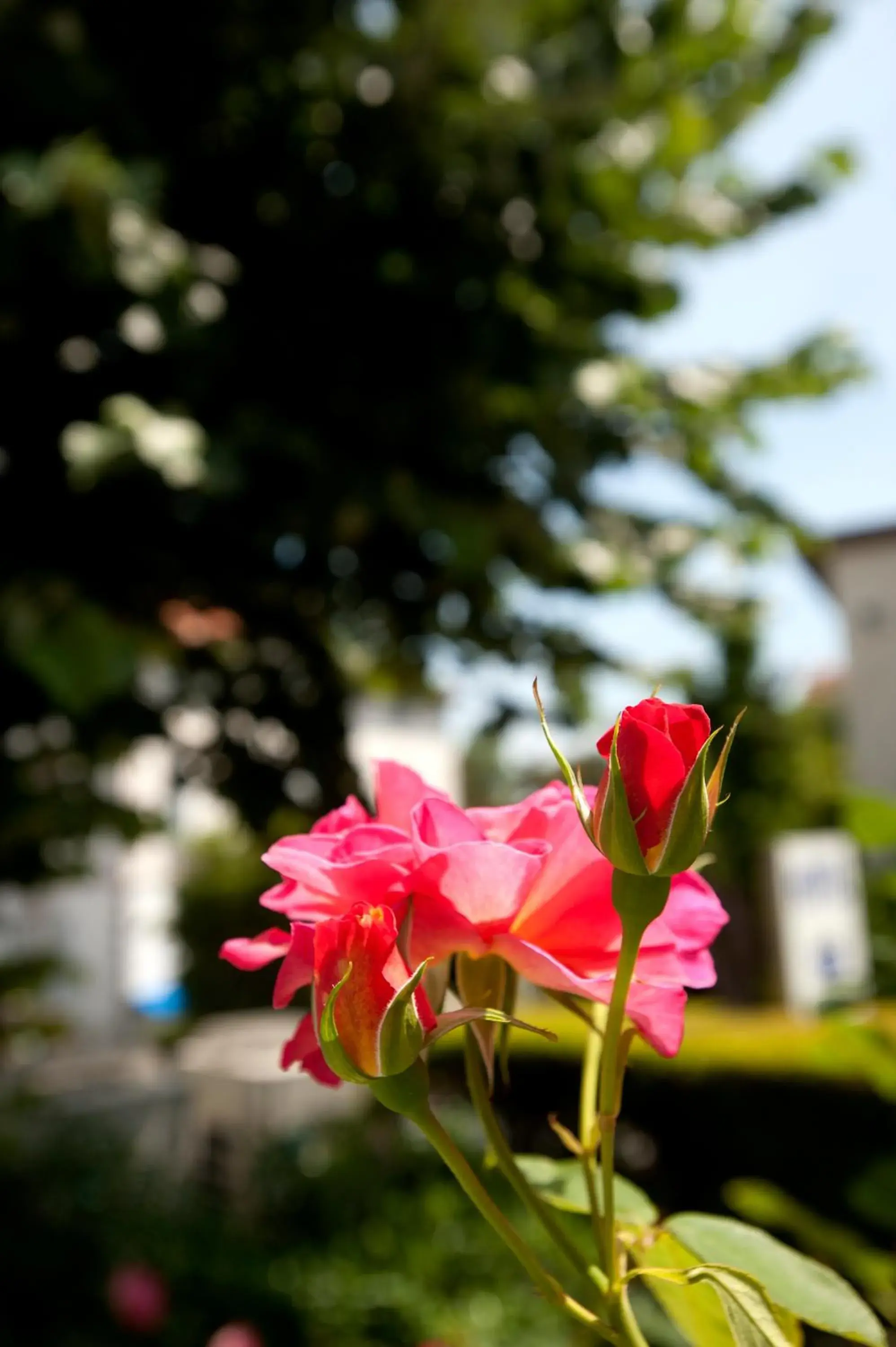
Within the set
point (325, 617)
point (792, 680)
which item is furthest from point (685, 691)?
point (792, 680)

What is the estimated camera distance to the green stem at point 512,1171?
0.33 m

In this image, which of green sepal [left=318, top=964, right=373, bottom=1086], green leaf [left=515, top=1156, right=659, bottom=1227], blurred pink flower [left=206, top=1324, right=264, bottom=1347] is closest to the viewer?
green sepal [left=318, top=964, right=373, bottom=1086]

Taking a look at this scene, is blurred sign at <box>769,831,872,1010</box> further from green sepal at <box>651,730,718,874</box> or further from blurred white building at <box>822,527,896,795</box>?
green sepal at <box>651,730,718,874</box>

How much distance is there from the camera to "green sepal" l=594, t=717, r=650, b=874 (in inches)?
12.6

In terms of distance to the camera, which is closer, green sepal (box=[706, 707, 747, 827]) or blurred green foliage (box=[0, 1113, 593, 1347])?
green sepal (box=[706, 707, 747, 827])

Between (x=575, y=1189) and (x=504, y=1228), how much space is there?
12 centimetres

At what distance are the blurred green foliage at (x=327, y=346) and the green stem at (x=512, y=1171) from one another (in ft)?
5.86

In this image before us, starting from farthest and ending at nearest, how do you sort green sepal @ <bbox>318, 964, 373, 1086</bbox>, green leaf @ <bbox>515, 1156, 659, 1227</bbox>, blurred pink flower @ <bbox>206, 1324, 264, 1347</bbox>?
blurred pink flower @ <bbox>206, 1324, 264, 1347</bbox> < green leaf @ <bbox>515, 1156, 659, 1227</bbox> < green sepal @ <bbox>318, 964, 373, 1086</bbox>

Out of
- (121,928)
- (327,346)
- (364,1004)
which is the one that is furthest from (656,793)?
(121,928)

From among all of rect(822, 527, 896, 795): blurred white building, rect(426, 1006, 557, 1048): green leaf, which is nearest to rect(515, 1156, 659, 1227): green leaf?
rect(426, 1006, 557, 1048): green leaf

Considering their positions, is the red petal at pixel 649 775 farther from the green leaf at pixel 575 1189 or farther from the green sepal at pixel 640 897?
the green leaf at pixel 575 1189

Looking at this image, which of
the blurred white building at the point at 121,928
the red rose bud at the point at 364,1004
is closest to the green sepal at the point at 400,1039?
the red rose bud at the point at 364,1004

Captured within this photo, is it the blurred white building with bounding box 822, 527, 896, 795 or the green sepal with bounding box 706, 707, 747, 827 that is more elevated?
the blurred white building with bounding box 822, 527, 896, 795

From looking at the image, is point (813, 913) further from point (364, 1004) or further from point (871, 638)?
point (364, 1004)
